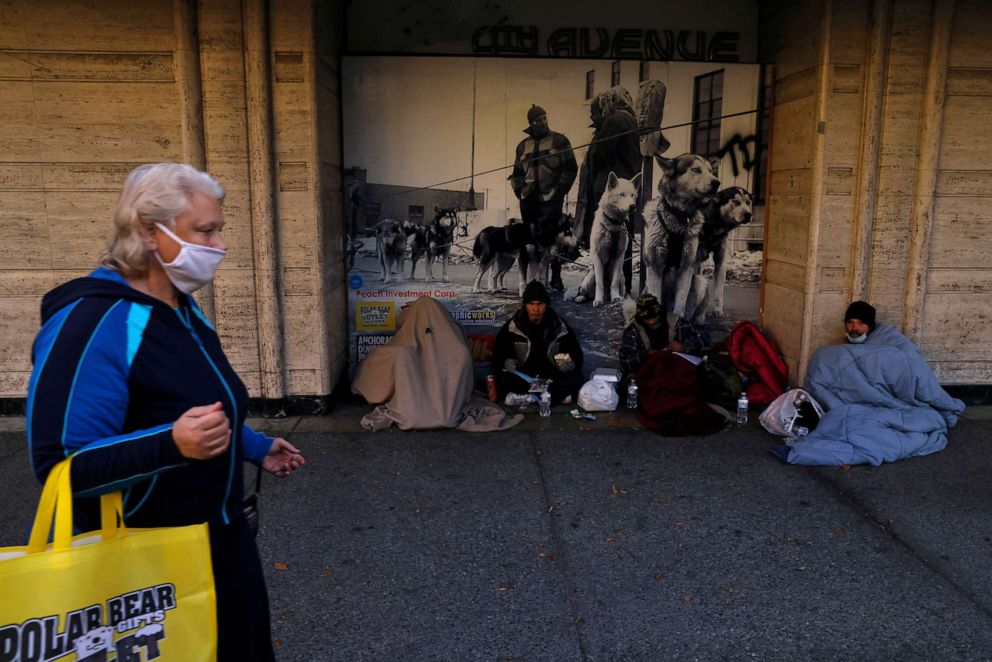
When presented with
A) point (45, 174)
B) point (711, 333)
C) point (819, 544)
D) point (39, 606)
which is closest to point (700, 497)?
point (819, 544)

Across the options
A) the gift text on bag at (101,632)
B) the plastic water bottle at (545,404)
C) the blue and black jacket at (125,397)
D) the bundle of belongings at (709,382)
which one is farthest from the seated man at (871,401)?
the gift text on bag at (101,632)

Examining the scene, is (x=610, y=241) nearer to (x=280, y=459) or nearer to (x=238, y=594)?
(x=280, y=459)

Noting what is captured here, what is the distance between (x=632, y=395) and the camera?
6.34 metres

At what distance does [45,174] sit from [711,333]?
564cm

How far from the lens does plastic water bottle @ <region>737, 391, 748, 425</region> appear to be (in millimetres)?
6039

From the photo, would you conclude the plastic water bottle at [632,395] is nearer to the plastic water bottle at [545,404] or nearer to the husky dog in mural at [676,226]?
the plastic water bottle at [545,404]

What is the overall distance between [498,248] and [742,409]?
98.0 inches

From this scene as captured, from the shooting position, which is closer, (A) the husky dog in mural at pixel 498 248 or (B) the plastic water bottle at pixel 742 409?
(B) the plastic water bottle at pixel 742 409

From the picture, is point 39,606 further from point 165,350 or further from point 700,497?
point 700,497

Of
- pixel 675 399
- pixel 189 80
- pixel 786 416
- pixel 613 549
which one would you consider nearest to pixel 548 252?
pixel 675 399

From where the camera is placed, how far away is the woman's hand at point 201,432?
5.21ft

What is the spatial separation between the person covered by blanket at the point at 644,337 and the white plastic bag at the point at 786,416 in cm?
101

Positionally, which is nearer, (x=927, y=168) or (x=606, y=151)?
(x=927, y=168)

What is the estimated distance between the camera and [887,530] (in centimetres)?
416
